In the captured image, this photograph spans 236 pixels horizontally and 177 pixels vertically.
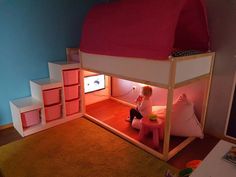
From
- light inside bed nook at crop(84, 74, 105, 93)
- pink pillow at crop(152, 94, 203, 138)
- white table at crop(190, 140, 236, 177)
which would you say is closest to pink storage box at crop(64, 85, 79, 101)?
light inside bed nook at crop(84, 74, 105, 93)

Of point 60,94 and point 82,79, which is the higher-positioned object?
point 82,79

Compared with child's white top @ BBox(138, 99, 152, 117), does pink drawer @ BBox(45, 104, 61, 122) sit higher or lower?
lower

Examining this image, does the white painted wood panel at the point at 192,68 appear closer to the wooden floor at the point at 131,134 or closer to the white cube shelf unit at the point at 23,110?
the wooden floor at the point at 131,134

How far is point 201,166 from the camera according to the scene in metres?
1.16

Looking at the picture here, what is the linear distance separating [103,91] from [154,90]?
42.6 inches

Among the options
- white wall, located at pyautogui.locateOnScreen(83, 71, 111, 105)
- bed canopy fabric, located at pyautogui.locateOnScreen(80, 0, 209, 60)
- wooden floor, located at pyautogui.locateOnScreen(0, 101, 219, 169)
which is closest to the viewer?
bed canopy fabric, located at pyautogui.locateOnScreen(80, 0, 209, 60)

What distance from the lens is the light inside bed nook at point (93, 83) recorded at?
312 cm

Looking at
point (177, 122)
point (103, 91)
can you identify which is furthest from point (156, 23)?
point (103, 91)

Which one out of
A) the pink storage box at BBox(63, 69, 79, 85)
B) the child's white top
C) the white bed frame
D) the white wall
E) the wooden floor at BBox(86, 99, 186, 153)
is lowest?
the wooden floor at BBox(86, 99, 186, 153)

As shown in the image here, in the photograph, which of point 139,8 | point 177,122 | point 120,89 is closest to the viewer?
point 139,8

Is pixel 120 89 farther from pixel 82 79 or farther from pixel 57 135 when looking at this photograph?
pixel 57 135

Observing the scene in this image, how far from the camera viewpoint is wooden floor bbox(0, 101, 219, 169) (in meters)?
1.95

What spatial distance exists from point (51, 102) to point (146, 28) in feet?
5.38

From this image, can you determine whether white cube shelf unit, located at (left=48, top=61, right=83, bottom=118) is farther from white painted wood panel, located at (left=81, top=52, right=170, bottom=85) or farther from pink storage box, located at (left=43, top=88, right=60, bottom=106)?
white painted wood panel, located at (left=81, top=52, right=170, bottom=85)
